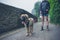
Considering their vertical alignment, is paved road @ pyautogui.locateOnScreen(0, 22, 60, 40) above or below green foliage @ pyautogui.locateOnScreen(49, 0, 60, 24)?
below

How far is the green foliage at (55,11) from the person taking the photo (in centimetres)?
218

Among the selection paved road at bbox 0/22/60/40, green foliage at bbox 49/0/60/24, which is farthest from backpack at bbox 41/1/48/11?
paved road at bbox 0/22/60/40

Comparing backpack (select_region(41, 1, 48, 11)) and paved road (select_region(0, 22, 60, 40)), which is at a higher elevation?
backpack (select_region(41, 1, 48, 11))

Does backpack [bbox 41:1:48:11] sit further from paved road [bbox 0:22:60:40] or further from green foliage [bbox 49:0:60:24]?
paved road [bbox 0:22:60:40]

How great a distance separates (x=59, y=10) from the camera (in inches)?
85.9

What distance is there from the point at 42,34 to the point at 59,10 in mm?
377

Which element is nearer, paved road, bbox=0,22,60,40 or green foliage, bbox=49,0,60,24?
paved road, bbox=0,22,60,40

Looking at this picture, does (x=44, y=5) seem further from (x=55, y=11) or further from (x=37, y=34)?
(x=37, y=34)

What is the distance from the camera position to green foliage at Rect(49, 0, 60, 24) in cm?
218

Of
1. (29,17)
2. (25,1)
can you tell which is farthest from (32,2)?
(29,17)

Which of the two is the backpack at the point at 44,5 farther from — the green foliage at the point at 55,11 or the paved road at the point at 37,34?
the paved road at the point at 37,34

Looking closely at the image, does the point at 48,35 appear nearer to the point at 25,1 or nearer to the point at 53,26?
the point at 53,26

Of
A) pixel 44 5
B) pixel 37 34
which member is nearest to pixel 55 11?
pixel 44 5

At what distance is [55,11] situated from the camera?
2.20m
